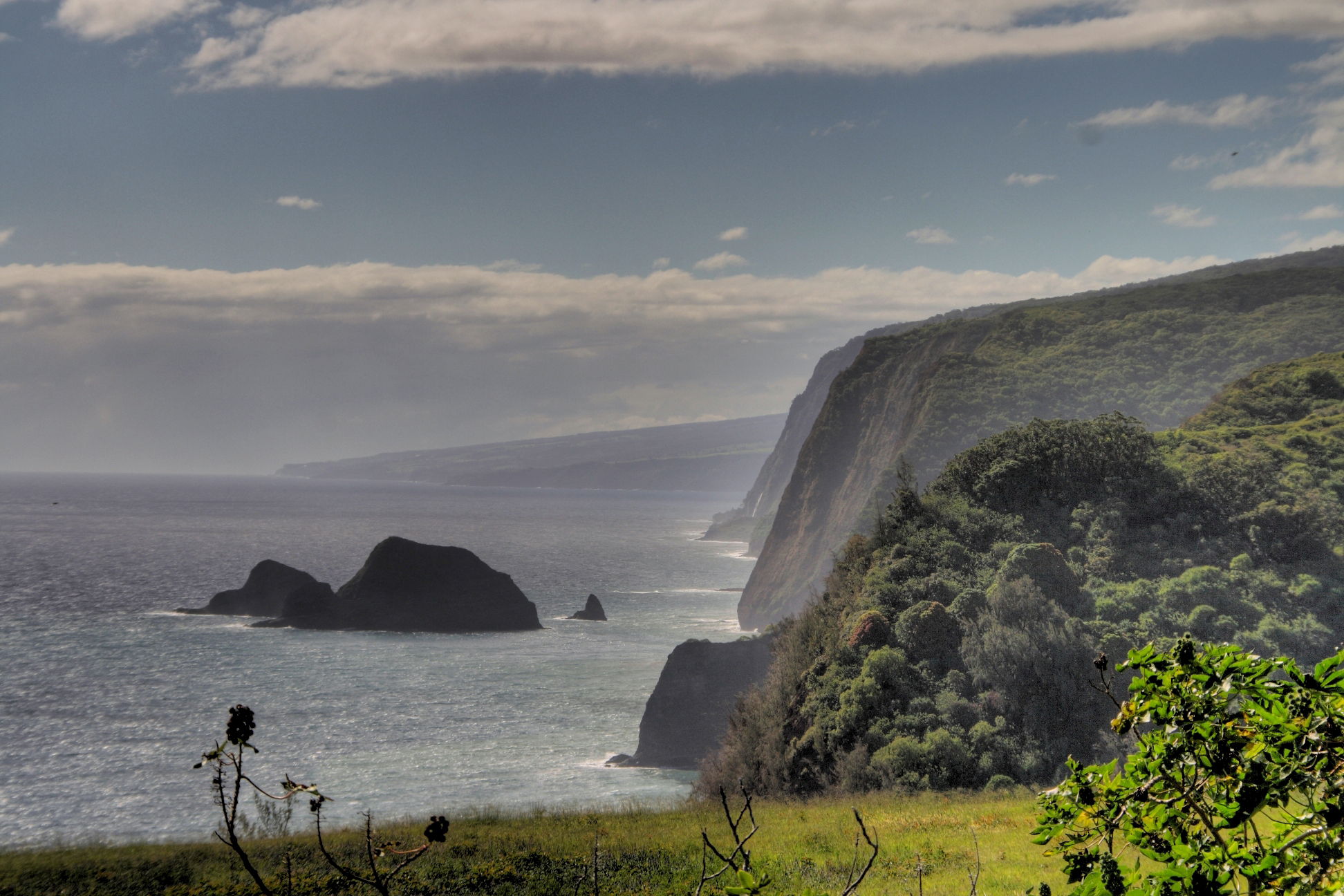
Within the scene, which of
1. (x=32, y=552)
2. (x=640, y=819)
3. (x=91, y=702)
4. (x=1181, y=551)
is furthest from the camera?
(x=32, y=552)

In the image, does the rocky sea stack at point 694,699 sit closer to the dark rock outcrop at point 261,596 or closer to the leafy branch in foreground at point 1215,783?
the leafy branch in foreground at point 1215,783

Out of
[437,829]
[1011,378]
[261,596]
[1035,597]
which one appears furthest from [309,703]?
[437,829]

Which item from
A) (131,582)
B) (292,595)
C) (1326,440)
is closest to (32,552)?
(131,582)

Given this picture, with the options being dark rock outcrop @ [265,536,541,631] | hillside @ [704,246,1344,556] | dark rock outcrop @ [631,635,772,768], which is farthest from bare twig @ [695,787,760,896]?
hillside @ [704,246,1344,556]

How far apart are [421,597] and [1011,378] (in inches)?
2489

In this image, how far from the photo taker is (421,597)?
96.7 m

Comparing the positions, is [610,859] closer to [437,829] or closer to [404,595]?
[437,829]

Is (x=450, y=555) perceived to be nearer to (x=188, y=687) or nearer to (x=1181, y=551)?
(x=188, y=687)

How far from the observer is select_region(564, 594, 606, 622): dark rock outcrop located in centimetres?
10031

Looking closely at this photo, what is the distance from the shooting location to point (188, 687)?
65500mm

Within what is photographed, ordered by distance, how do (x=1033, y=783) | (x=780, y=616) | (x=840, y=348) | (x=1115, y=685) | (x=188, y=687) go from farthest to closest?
(x=840, y=348) → (x=780, y=616) → (x=188, y=687) → (x=1115, y=685) → (x=1033, y=783)

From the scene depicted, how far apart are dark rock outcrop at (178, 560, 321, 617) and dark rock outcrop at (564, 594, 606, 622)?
26.7 metres

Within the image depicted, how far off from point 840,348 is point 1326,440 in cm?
13343

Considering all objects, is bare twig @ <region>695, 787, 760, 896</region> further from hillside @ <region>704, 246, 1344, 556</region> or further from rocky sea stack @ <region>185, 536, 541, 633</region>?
hillside @ <region>704, 246, 1344, 556</region>
